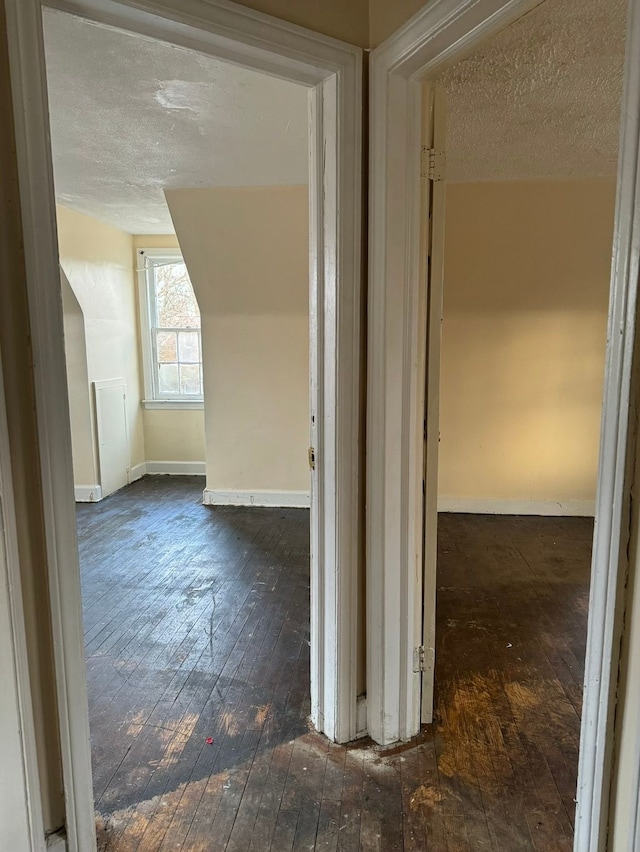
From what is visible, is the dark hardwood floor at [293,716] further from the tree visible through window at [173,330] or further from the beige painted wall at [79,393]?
the tree visible through window at [173,330]

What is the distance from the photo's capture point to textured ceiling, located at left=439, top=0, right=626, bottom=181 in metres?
1.77

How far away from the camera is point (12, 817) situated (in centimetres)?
112

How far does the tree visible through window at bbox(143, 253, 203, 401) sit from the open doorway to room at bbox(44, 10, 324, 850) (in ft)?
0.07

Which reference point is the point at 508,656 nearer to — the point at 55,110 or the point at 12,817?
the point at 12,817

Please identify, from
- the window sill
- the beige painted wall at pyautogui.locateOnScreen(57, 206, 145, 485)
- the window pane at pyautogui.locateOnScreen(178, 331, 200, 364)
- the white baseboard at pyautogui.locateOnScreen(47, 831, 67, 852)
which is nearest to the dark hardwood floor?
the white baseboard at pyautogui.locateOnScreen(47, 831, 67, 852)

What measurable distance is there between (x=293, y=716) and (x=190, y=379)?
4044 mm

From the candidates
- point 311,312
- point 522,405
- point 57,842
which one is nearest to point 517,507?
point 522,405

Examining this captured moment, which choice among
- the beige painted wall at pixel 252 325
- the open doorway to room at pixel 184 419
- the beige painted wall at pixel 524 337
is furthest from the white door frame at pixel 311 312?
the beige painted wall at pixel 524 337

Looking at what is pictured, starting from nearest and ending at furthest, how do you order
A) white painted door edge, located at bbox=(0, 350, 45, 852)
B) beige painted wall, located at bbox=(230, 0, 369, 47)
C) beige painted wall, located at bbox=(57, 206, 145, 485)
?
white painted door edge, located at bbox=(0, 350, 45, 852)
beige painted wall, located at bbox=(230, 0, 369, 47)
beige painted wall, located at bbox=(57, 206, 145, 485)

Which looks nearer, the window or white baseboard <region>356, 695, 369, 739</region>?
white baseboard <region>356, 695, 369, 739</region>

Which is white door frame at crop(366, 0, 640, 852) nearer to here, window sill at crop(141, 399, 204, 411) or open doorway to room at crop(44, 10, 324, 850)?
open doorway to room at crop(44, 10, 324, 850)

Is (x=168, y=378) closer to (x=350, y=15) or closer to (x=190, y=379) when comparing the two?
(x=190, y=379)

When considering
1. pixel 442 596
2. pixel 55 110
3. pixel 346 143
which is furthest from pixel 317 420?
pixel 55 110

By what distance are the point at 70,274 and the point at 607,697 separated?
4.34 metres
